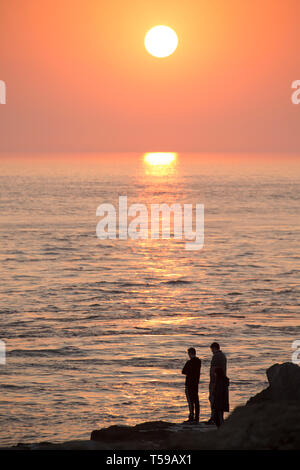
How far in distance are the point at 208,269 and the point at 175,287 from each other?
7.24 m

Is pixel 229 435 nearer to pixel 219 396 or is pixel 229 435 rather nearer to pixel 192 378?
pixel 219 396

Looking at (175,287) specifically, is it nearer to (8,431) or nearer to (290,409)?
(8,431)

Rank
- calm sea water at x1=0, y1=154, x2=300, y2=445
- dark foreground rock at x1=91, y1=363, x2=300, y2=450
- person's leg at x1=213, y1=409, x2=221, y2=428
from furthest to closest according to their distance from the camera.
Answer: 1. calm sea water at x1=0, y1=154, x2=300, y2=445
2. person's leg at x1=213, y1=409, x2=221, y2=428
3. dark foreground rock at x1=91, y1=363, x2=300, y2=450

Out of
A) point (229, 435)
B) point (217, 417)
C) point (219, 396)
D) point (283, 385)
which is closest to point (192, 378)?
point (219, 396)

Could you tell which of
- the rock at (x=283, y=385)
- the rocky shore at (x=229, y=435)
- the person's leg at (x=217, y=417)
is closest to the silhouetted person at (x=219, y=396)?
the person's leg at (x=217, y=417)

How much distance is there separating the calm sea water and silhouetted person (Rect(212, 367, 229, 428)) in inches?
130

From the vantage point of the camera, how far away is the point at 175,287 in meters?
40.8

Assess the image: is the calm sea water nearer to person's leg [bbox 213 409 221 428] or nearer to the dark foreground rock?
the dark foreground rock

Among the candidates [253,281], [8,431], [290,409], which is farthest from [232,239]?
[290,409]

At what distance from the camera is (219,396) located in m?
16.8

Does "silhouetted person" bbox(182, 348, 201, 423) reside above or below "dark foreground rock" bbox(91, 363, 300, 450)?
above

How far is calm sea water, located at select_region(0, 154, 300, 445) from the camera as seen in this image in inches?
837

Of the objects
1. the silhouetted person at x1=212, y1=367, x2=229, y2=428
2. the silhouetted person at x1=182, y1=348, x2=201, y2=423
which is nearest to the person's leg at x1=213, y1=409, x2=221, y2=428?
the silhouetted person at x1=212, y1=367, x2=229, y2=428

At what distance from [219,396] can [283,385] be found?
158 centimetres
